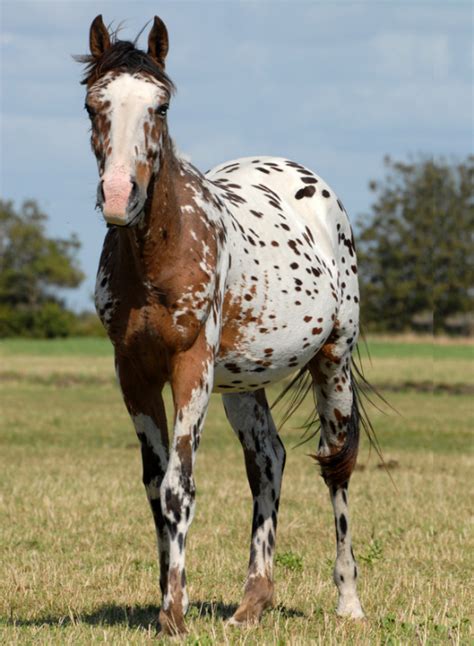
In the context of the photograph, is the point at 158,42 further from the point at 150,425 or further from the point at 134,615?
the point at 134,615

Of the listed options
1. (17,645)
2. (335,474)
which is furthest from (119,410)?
(17,645)

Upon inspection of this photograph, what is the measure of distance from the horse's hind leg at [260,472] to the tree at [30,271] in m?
72.6

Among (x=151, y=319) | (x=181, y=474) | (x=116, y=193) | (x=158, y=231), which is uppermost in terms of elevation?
(x=116, y=193)

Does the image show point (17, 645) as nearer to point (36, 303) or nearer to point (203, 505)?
point (203, 505)

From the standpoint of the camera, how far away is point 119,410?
26.8 metres

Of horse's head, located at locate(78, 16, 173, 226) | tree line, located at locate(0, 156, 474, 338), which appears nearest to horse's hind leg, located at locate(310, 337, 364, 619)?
horse's head, located at locate(78, 16, 173, 226)

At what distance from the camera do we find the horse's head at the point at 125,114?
5.68 meters

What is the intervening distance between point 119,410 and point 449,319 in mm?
54295

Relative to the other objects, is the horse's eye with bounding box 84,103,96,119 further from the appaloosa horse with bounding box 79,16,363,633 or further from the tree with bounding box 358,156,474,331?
the tree with bounding box 358,156,474,331

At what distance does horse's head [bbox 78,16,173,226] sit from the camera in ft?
18.6

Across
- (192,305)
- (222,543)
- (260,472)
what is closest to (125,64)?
(192,305)

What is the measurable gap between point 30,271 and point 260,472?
8653 cm

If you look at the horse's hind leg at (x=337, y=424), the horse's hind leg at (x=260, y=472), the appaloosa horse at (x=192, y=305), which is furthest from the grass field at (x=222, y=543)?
the horse's hind leg at (x=337, y=424)

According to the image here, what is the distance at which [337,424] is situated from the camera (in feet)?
27.1
